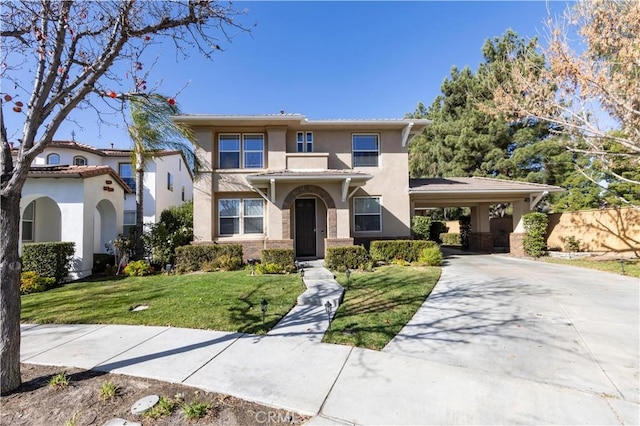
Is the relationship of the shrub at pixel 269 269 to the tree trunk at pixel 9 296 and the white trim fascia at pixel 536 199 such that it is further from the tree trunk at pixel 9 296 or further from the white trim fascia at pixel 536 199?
the white trim fascia at pixel 536 199

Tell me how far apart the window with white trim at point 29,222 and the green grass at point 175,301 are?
594 cm

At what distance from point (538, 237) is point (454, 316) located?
38.9 feet

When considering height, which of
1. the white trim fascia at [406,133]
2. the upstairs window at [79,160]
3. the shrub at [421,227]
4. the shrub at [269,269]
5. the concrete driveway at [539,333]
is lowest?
the concrete driveway at [539,333]

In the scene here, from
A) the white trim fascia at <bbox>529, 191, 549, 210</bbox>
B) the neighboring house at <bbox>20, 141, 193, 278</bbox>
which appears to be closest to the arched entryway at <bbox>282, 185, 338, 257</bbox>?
the neighboring house at <bbox>20, 141, 193, 278</bbox>

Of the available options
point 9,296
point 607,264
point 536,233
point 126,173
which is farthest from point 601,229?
point 126,173

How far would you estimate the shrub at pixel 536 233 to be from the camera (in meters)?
14.3

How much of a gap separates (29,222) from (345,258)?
1414 centimetres

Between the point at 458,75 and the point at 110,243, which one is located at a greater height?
the point at 458,75

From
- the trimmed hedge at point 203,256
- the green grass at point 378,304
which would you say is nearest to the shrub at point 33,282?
the trimmed hedge at point 203,256

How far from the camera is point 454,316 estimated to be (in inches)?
227

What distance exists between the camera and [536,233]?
47.2 ft

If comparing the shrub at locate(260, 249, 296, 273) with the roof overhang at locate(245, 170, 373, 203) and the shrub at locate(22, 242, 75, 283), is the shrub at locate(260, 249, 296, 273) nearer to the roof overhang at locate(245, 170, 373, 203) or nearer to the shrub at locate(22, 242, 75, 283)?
the roof overhang at locate(245, 170, 373, 203)

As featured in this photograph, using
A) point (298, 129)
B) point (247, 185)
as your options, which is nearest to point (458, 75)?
point (298, 129)

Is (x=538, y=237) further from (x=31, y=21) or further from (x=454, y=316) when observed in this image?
(x=31, y=21)
